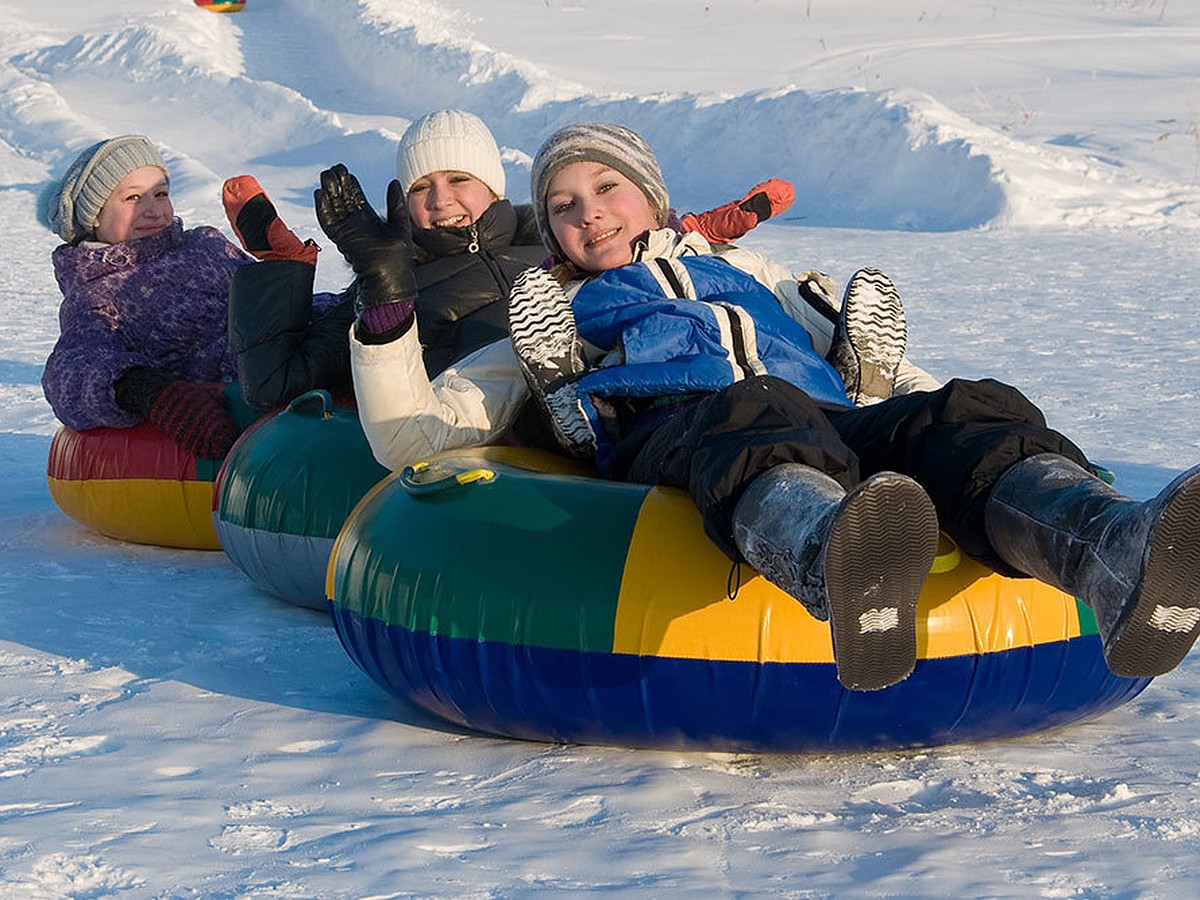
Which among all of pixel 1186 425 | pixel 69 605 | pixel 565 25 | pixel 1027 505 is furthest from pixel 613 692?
pixel 565 25

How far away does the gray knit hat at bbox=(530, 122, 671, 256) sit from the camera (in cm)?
382

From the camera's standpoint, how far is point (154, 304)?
5.11 m

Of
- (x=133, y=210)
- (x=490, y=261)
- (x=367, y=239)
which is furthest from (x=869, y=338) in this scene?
(x=133, y=210)

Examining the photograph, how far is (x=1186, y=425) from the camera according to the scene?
5.90 m

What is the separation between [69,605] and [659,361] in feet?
5.63

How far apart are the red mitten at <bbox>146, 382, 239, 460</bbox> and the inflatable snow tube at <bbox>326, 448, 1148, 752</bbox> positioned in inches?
65.8

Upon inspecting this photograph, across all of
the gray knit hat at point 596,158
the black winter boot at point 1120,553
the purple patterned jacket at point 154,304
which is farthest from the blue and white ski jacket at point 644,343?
the purple patterned jacket at point 154,304

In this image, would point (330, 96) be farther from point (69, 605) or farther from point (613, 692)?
point (613, 692)

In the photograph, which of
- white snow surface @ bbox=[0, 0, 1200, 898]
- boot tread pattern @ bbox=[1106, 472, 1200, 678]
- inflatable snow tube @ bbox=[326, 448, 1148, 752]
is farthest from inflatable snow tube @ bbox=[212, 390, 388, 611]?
boot tread pattern @ bbox=[1106, 472, 1200, 678]

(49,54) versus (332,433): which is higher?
(49,54)

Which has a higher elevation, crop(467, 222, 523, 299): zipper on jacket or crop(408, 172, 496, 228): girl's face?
crop(408, 172, 496, 228): girl's face

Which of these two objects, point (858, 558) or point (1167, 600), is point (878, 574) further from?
point (1167, 600)

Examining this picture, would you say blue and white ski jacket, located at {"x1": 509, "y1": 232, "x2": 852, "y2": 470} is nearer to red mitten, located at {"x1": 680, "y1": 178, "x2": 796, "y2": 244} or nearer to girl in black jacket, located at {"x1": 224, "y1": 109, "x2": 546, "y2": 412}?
girl in black jacket, located at {"x1": 224, "y1": 109, "x2": 546, "y2": 412}

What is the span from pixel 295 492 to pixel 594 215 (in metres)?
1.01
